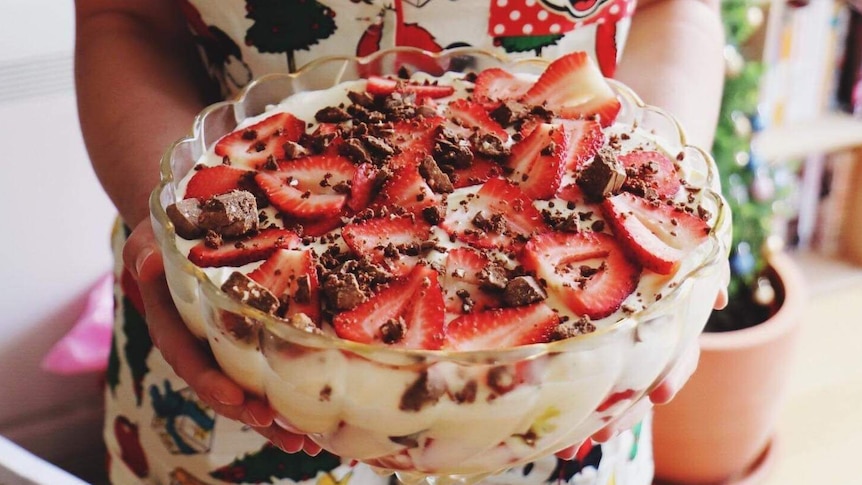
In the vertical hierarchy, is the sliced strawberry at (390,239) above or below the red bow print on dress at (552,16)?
below

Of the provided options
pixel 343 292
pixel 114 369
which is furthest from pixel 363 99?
pixel 114 369

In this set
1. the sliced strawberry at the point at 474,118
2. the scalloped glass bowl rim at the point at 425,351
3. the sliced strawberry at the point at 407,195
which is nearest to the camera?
the scalloped glass bowl rim at the point at 425,351

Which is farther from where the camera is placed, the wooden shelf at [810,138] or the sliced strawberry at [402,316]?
the wooden shelf at [810,138]

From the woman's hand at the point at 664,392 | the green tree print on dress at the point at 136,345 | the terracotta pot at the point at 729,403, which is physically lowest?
the terracotta pot at the point at 729,403

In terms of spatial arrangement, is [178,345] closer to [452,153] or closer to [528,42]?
[452,153]

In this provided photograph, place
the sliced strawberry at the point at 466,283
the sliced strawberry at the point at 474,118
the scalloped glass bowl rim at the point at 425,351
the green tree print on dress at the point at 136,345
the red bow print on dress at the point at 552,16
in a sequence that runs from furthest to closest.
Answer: the green tree print on dress at the point at 136,345 → the red bow print on dress at the point at 552,16 → the sliced strawberry at the point at 474,118 → the sliced strawberry at the point at 466,283 → the scalloped glass bowl rim at the point at 425,351

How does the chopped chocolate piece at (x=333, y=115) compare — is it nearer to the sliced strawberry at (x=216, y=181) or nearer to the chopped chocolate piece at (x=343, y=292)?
the sliced strawberry at (x=216, y=181)

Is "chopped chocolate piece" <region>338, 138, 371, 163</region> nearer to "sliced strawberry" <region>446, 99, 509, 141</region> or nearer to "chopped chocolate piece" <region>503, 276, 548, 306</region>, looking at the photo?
"sliced strawberry" <region>446, 99, 509, 141</region>

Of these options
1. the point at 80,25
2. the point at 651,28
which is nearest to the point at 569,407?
the point at 651,28

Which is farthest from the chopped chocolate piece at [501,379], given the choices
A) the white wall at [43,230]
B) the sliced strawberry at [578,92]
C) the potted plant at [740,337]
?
the white wall at [43,230]
